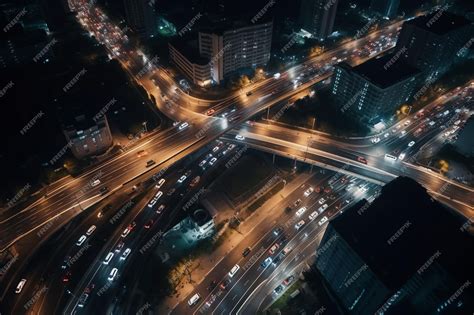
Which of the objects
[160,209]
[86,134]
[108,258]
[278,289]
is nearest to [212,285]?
[278,289]

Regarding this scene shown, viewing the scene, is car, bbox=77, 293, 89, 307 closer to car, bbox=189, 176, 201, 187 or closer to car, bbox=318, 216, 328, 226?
car, bbox=189, 176, 201, 187

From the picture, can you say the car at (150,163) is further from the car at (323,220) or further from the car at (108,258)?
the car at (323,220)

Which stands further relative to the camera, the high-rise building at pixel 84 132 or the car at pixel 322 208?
the high-rise building at pixel 84 132

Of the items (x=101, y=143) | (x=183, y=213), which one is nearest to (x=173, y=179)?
(x=183, y=213)

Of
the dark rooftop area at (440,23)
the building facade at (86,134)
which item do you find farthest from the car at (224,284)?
the dark rooftop area at (440,23)

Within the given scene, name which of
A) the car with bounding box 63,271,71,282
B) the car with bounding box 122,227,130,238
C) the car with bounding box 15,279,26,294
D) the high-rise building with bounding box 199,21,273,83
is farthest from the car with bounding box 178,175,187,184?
the high-rise building with bounding box 199,21,273,83

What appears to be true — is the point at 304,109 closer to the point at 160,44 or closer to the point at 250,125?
the point at 250,125

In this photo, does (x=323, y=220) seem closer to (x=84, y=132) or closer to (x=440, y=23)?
(x=84, y=132)
